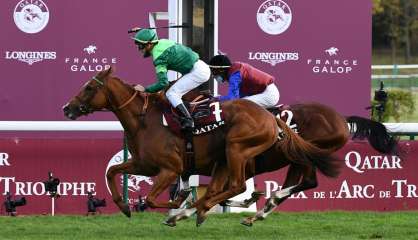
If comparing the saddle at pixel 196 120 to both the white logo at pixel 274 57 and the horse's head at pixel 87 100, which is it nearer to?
the horse's head at pixel 87 100

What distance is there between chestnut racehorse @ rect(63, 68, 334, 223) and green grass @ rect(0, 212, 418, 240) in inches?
13.6

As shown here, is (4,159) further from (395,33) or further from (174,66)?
(395,33)

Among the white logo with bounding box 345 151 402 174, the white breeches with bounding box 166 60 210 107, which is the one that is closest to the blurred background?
the white logo with bounding box 345 151 402 174

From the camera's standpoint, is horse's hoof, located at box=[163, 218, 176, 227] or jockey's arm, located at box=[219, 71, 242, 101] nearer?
horse's hoof, located at box=[163, 218, 176, 227]

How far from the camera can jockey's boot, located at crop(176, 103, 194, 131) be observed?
10.1 m

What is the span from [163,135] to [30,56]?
18.2 ft

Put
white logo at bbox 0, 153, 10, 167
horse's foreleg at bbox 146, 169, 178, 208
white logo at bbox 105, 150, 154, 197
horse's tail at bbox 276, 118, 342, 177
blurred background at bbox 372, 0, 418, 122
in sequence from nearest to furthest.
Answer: horse's foreleg at bbox 146, 169, 178, 208 < horse's tail at bbox 276, 118, 342, 177 < white logo at bbox 0, 153, 10, 167 < white logo at bbox 105, 150, 154, 197 < blurred background at bbox 372, 0, 418, 122

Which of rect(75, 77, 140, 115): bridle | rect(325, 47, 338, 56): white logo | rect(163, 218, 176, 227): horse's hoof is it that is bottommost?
rect(163, 218, 176, 227): horse's hoof

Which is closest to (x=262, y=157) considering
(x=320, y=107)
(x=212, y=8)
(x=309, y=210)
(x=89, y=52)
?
(x=320, y=107)

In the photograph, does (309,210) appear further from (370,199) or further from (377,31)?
(377,31)

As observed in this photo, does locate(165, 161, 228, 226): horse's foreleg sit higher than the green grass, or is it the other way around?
locate(165, 161, 228, 226): horse's foreleg

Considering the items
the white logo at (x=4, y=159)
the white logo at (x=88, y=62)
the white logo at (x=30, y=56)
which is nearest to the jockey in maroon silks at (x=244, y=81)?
the white logo at (x=4, y=159)

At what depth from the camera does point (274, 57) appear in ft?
49.0

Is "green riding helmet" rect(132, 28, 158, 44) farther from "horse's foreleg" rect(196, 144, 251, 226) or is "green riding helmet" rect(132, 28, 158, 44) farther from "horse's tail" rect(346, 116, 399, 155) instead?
"horse's tail" rect(346, 116, 399, 155)
